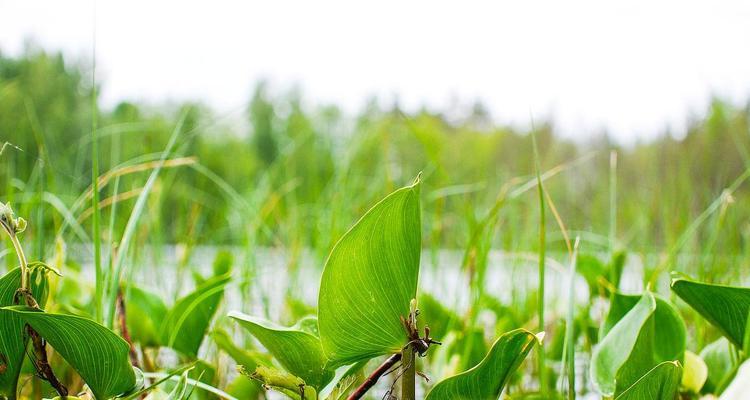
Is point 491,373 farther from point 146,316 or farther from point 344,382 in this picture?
point 146,316

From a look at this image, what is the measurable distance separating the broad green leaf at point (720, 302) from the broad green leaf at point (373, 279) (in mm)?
140

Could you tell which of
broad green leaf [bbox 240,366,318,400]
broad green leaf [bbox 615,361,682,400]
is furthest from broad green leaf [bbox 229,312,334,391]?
broad green leaf [bbox 615,361,682,400]

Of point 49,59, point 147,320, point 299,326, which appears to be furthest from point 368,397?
point 49,59

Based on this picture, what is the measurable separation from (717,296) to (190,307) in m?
0.36

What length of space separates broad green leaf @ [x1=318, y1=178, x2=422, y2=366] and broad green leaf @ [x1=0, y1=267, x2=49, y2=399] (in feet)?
0.47

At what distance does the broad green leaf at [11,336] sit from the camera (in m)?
0.30

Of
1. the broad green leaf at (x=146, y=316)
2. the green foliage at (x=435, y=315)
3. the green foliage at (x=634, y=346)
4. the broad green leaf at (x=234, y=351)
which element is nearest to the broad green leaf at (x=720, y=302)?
the green foliage at (x=634, y=346)

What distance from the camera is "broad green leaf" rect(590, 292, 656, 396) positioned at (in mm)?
342

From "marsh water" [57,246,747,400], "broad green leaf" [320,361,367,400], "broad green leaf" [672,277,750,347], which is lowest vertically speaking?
"marsh water" [57,246,747,400]

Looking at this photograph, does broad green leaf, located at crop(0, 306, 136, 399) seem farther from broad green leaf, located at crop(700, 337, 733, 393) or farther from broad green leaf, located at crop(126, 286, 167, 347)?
broad green leaf, located at crop(700, 337, 733, 393)

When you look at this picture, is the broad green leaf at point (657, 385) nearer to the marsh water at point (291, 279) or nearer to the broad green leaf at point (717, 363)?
the broad green leaf at point (717, 363)

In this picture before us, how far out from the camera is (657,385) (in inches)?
12.4

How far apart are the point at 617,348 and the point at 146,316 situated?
1.40 ft

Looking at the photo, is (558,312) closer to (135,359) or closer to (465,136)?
(135,359)
